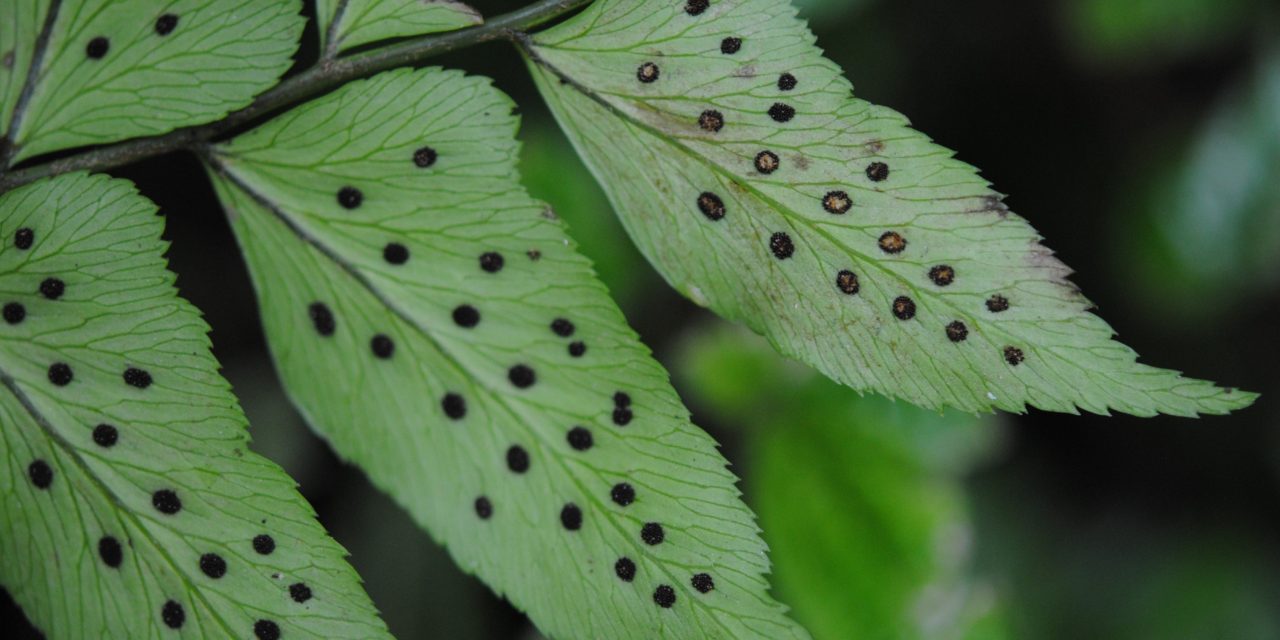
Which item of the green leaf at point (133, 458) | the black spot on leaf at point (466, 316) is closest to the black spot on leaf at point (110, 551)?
the green leaf at point (133, 458)

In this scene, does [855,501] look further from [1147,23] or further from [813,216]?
[1147,23]

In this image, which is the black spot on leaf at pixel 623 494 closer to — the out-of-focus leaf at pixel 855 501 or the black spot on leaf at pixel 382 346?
the black spot on leaf at pixel 382 346

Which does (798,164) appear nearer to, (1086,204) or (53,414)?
(53,414)

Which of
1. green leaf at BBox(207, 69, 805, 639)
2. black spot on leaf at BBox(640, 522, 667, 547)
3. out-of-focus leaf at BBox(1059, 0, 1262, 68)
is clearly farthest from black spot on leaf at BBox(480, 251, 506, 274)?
→ out-of-focus leaf at BBox(1059, 0, 1262, 68)

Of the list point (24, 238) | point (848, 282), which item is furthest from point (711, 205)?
point (24, 238)

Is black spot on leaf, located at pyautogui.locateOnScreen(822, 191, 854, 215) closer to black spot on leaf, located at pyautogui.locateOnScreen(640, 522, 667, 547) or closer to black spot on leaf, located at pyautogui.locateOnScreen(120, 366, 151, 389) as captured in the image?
black spot on leaf, located at pyautogui.locateOnScreen(640, 522, 667, 547)

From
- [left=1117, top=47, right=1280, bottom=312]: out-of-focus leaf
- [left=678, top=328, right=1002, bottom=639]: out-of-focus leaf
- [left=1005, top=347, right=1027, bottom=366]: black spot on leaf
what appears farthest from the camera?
[left=1117, top=47, right=1280, bottom=312]: out-of-focus leaf

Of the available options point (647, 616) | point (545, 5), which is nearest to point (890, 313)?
point (647, 616)
